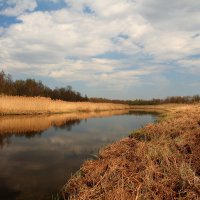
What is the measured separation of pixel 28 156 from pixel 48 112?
21376 millimetres

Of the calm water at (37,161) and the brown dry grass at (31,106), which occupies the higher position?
the brown dry grass at (31,106)

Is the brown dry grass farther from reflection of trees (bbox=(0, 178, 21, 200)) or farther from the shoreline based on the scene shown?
reflection of trees (bbox=(0, 178, 21, 200))

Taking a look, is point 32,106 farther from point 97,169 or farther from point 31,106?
point 97,169

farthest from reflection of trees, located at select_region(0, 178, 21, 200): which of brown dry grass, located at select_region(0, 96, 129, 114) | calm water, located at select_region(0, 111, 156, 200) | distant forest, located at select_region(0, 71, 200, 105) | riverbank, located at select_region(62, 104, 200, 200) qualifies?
distant forest, located at select_region(0, 71, 200, 105)

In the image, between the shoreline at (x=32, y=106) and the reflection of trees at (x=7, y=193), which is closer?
the reflection of trees at (x=7, y=193)

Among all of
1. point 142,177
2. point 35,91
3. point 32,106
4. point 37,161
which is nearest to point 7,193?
point 142,177

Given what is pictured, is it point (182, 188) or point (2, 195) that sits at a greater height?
point (182, 188)

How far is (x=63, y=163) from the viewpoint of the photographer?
33.1 feet

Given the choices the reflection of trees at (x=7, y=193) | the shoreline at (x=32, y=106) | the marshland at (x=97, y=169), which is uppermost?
the shoreline at (x=32, y=106)

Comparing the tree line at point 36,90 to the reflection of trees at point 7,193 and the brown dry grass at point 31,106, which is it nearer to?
the brown dry grass at point 31,106

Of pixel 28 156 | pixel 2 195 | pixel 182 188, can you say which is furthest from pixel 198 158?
pixel 28 156

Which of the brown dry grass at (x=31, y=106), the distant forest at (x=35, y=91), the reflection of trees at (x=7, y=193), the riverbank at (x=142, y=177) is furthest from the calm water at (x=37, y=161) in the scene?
the distant forest at (x=35, y=91)

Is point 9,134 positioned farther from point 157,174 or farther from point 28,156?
point 157,174

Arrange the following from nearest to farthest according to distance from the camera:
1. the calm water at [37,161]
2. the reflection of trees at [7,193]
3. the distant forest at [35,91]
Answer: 1. the reflection of trees at [7,193]
2. the calm water at [37,161]
3. the distant forest at [35,91]
